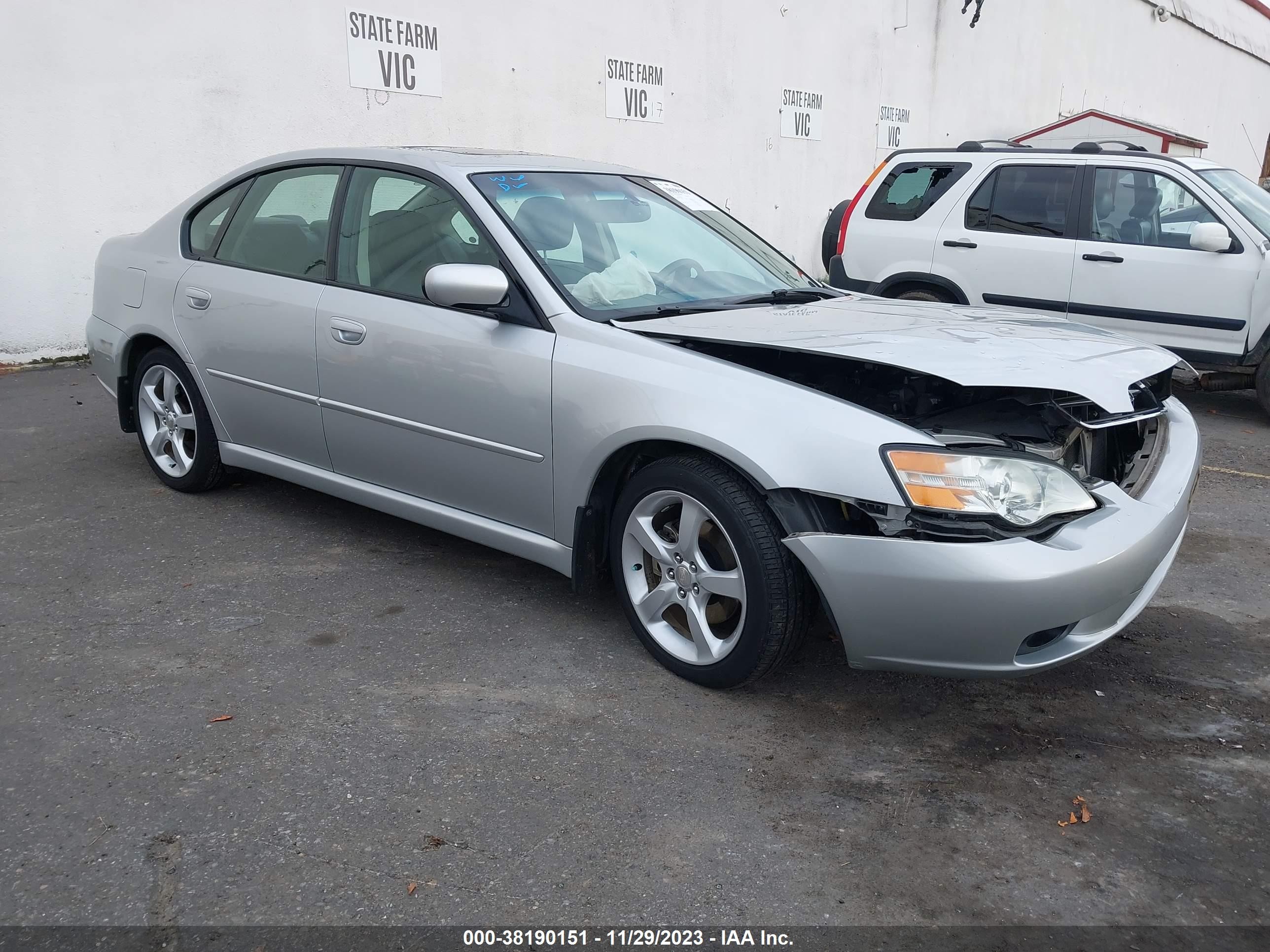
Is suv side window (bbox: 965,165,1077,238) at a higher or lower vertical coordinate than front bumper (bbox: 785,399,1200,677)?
higher

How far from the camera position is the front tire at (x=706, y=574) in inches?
122

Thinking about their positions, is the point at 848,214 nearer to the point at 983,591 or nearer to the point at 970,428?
the point at 970,428

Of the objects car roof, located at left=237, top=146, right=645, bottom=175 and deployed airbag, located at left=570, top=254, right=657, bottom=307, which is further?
car roof, located at left=237, top=146, right=645, bottom=175

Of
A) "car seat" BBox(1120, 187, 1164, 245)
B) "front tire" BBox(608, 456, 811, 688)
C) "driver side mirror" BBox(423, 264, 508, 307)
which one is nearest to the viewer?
"front tire" BBox(608, 456, 811, 688)

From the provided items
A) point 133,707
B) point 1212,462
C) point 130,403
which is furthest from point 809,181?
point 133,707

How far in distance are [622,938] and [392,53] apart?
9.01 m

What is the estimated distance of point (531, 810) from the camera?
273 centimetres

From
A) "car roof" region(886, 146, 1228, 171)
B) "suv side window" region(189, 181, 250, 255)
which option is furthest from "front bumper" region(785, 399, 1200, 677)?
"car roof" region(886, 146, 1228, 171)

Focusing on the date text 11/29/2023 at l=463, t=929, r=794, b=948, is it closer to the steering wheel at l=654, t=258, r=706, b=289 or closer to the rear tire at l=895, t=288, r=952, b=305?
the steering wheel at l=654, t=258, r=706, b=289

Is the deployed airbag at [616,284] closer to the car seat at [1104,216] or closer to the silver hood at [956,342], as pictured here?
the silver hood at [956,342]

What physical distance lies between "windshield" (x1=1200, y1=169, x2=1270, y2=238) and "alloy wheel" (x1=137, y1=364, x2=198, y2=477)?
21.3ft

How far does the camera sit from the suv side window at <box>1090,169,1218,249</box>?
23.9 ft

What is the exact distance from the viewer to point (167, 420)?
511 centimetres

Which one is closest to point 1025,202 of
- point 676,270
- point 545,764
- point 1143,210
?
point 1143,210
